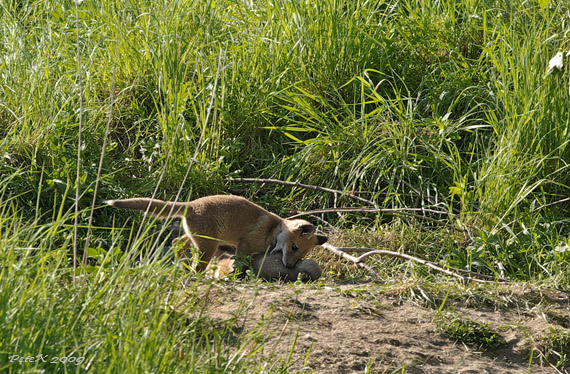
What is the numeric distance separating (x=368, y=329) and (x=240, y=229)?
5.32 ft

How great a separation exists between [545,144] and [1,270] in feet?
14.0

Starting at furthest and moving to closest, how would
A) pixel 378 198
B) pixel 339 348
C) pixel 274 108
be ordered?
1. pixel 274 108
2. pixel 378 198
3. pixel 339 348

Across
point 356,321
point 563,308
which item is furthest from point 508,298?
point 356,321

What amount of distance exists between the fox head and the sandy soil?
808 mm

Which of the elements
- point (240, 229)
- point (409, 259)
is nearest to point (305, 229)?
point (240, 229)

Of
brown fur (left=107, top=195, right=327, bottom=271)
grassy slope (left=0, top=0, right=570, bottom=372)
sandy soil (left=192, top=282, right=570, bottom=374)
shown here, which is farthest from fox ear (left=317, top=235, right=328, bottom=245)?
sandy soil (left=192, top=282, right=570, bottom=374)

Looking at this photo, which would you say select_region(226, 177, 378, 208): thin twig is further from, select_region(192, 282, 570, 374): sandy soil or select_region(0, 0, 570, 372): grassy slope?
select_region(192, 282, 570, 374): sandy soil

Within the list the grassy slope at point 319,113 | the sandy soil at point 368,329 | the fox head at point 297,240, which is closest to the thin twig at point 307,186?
the grassy slope at point 319,113

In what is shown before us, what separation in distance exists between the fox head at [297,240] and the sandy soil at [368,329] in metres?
0.81

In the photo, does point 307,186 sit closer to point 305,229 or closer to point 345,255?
point 305,229

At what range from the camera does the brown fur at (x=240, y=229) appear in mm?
5238

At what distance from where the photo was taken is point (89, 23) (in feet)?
23.7

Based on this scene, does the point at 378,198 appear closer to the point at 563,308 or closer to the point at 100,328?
the point at 563,308

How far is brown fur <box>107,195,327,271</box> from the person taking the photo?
5.24 m
